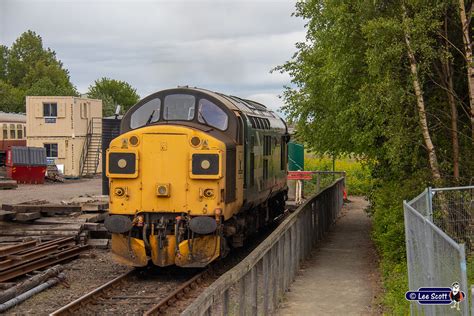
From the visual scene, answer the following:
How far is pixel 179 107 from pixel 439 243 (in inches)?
334

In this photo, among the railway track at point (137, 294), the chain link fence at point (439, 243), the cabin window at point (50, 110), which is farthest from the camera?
the cabin window at point (50, 110)

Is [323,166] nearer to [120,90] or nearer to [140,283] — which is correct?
[140,283]

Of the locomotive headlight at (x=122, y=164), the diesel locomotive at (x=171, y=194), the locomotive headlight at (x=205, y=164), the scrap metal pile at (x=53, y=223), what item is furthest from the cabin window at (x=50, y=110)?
the locomotive headlight at (x=205, y=164)

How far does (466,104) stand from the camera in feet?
49.5

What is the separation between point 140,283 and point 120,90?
9256cm

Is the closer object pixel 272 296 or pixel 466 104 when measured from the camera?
pixel 272 296

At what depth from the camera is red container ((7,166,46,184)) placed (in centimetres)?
4009

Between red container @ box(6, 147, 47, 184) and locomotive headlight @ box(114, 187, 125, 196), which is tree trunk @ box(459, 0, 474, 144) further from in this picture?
red container @ box(6, 147, 47, 184)

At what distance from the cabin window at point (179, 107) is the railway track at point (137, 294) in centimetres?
303

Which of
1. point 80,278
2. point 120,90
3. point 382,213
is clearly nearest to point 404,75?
point 382,213

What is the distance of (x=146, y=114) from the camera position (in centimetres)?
1322

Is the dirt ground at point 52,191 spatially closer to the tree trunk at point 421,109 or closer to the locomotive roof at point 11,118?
the locomotive roof at point 11,118

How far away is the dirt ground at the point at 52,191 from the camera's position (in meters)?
30.1

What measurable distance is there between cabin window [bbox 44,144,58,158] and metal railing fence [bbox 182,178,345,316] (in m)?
32.4
